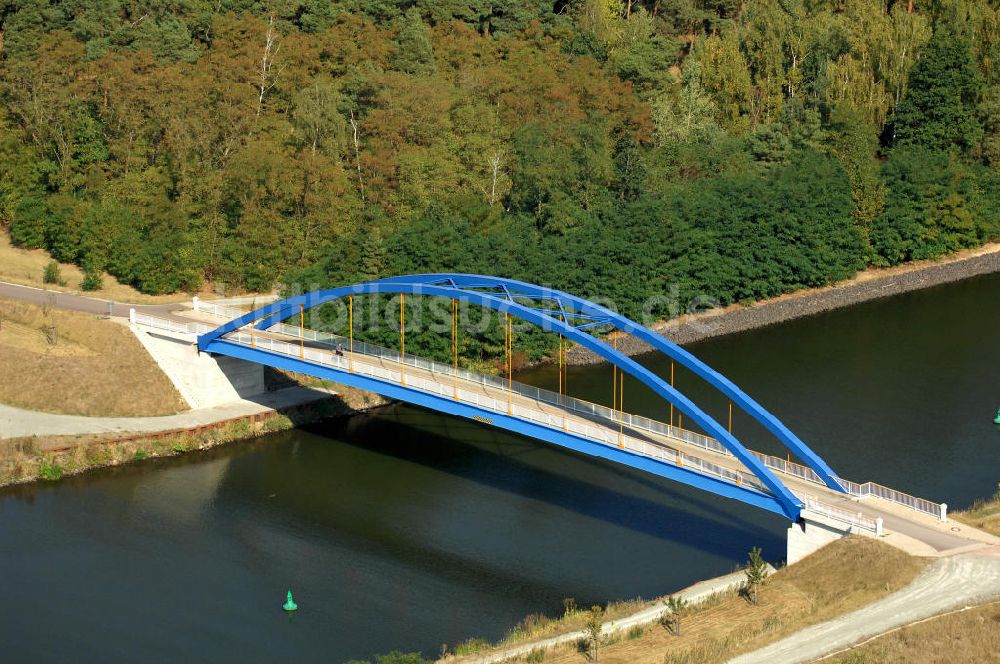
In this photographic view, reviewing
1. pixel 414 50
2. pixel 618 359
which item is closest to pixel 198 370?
pixel 618 359

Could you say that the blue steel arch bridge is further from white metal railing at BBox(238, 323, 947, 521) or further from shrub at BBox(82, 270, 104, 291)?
shrub at BBox(82, 270, 104, 291)

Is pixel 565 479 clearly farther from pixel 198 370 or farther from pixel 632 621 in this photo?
pixel 198 370

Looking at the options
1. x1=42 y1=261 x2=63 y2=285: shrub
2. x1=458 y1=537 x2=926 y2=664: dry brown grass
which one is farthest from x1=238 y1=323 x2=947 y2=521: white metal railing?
x1=42 y1=261 x2=63 y2=285: shrub

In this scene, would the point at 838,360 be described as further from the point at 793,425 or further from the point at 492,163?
the point at 492,163

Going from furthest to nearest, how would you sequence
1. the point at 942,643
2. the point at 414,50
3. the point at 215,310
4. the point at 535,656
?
the point at 414,50
the point at 215,310
the point at 535,656
the point at 942,643

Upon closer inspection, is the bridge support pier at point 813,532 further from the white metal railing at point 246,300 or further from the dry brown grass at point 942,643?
the white metal railing at point 246,300
